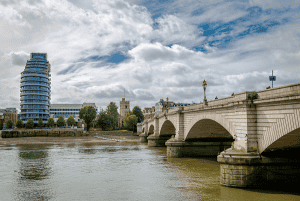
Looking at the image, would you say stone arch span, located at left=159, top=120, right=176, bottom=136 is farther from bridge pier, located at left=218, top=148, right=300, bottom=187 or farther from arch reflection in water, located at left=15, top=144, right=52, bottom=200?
bridge pier, located at left=218, top=148, right=300, bottom=187

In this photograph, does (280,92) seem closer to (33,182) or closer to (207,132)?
(207,132)

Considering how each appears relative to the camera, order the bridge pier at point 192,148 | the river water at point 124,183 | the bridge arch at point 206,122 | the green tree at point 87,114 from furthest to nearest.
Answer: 1. the green tree at point 87,114
2. the bridge pier at point 192,148
3. the bridge arch at point 206,122
4. the river water at point 124,183

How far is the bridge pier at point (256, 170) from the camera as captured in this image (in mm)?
19328

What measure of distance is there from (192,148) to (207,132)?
316cm

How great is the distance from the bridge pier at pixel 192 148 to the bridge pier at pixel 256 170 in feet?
59.1

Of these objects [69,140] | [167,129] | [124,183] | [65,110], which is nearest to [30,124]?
[69,140]

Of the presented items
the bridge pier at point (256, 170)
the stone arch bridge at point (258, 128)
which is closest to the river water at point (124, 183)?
the bridge pier at point (256, 170)

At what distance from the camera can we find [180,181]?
23.3 meters

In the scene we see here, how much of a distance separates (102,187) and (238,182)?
1054 centimetres

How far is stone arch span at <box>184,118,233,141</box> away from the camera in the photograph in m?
34.9

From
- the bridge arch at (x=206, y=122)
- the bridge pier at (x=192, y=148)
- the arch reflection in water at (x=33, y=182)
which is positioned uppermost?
the bridge arch at (x=206, y=122)

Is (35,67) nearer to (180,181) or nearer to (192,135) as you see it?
(192,135)

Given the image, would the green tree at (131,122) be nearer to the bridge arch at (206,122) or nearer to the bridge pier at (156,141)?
the bridge pier at (156,141)

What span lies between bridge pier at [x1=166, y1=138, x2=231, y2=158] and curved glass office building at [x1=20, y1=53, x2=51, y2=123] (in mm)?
118386
